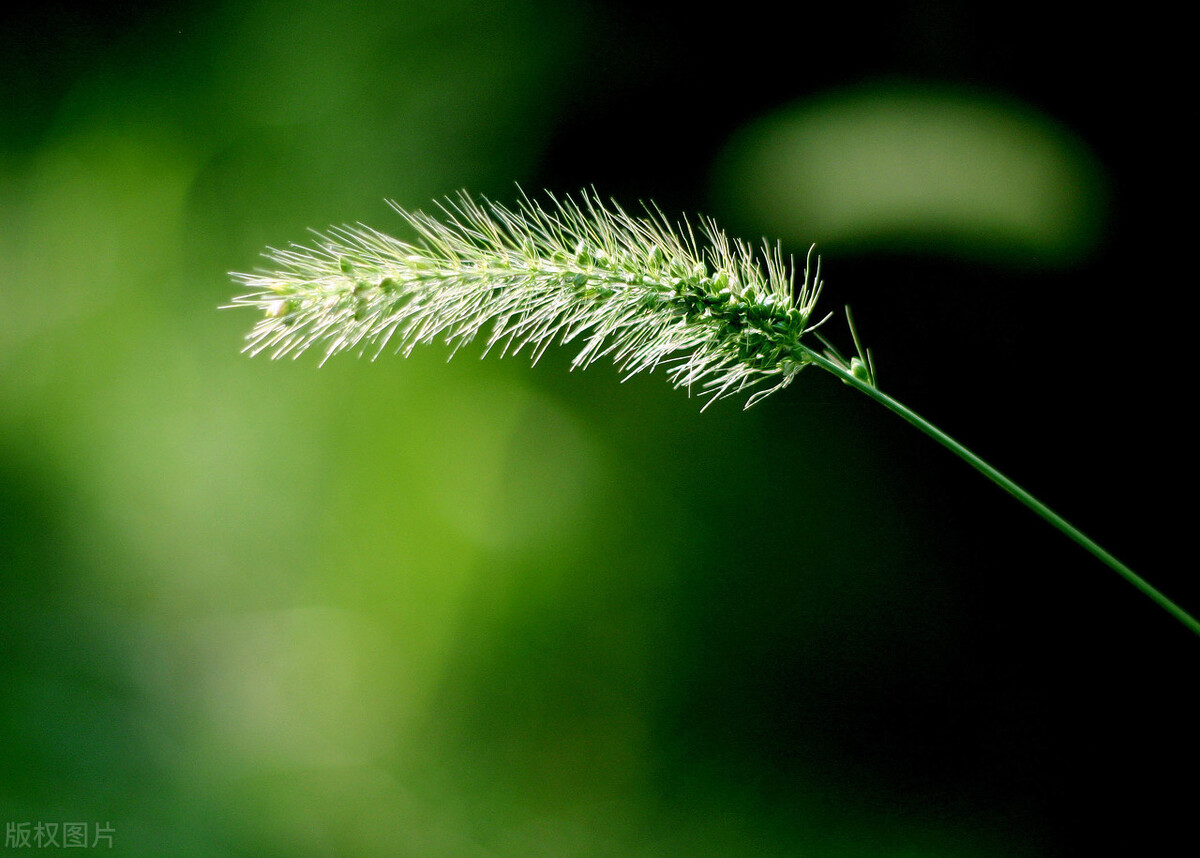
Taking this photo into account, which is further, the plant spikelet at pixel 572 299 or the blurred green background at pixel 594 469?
the blurred green background at pixel 594 469

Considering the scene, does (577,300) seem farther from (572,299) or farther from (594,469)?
(594,469)

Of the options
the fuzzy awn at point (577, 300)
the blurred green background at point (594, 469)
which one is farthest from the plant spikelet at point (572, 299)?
the blurred green background at point (594, 469)

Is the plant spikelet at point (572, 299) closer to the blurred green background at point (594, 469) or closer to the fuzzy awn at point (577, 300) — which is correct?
the fuzzy awn at point (577, 300)

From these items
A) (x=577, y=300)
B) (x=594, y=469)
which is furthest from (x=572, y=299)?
(x=594, y=469)

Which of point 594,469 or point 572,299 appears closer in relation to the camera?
point 572,299

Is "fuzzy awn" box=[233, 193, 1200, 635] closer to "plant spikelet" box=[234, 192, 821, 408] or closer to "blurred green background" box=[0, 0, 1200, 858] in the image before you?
"plant spikelet" box=[234, 192, 821, 408]

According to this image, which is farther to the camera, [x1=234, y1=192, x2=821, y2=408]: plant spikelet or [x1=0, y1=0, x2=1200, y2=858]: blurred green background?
[x1=0, y1=0, x2=1200, y2=858]: blurred green background

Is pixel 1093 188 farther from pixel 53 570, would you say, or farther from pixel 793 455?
pixel 53 570

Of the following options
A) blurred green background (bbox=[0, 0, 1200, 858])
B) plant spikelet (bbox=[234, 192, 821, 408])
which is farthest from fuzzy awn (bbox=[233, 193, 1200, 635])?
blurred green background (bbox=[0, 0, 1200, 858])

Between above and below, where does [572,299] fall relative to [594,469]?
above
